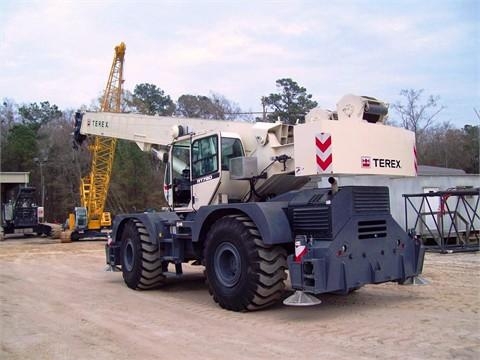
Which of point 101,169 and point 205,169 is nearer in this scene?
point 205,169

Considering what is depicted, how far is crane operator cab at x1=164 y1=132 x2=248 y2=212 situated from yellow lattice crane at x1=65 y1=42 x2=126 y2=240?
19.3 m

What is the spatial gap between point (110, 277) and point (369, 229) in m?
7.43

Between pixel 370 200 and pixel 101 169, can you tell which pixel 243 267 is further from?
pixel 101 169

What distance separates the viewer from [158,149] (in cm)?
1270

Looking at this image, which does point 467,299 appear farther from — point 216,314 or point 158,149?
point 158,149

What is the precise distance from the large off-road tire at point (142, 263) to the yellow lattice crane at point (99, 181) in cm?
1897

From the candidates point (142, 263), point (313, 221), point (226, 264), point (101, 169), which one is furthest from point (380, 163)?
point (101, 169)

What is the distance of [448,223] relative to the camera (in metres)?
22.1

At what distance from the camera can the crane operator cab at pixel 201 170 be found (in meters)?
9.83

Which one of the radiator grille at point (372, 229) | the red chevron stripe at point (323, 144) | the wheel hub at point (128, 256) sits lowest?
the wheel hub at point (128, 256)

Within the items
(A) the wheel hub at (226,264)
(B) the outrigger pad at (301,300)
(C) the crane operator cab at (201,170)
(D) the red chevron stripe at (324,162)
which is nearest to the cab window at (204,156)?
(C) the crane operator cab at (201,170)

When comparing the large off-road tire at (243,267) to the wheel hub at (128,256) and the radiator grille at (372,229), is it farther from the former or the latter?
the wheel hub at (128,256)

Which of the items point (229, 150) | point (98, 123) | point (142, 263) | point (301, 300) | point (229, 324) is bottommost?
point (229, 324)

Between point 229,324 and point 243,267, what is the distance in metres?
0.89
